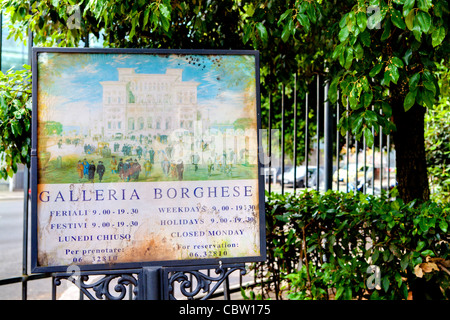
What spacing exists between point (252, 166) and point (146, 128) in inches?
22.4

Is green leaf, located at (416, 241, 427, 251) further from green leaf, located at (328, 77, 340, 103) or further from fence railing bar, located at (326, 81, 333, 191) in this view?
fence railing bar, located at (326, 81, 333, 191)

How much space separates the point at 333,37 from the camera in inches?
108

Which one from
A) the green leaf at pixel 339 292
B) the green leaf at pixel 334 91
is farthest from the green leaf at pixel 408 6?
the green leaf at pixel 339 292

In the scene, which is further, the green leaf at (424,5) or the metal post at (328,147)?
the metal post at (328,147)

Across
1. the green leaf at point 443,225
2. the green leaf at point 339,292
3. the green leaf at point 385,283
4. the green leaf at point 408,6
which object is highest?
the green leaf at point 408,6

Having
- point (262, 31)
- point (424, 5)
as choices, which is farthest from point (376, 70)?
point (262, 31)

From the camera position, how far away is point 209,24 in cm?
334

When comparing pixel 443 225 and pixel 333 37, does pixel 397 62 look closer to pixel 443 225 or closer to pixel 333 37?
pixel 333 37

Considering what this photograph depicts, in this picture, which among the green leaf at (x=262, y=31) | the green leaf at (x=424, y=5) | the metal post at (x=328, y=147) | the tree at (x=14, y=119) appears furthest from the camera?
the metal post at (x=328, y=147)

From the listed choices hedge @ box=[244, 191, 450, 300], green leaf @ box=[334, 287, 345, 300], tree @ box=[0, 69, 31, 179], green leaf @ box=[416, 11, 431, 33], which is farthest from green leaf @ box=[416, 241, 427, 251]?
tree @ box=[0, 69, 31, 179]

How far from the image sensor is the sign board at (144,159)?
202 centimetres

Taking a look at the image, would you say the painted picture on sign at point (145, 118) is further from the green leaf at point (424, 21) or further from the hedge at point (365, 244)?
the hedge at point (365, 244)
